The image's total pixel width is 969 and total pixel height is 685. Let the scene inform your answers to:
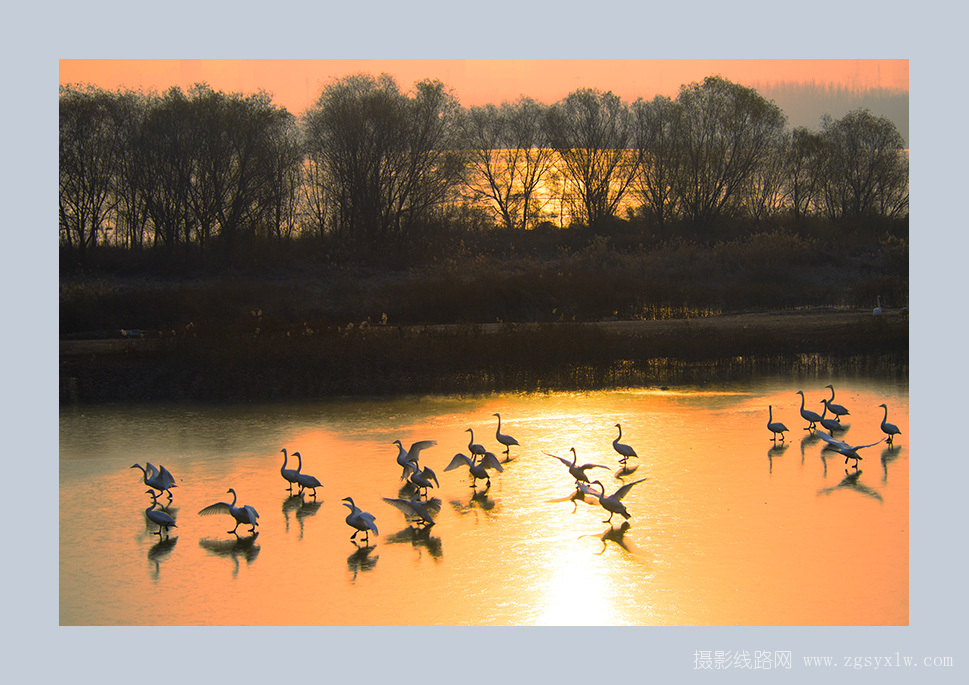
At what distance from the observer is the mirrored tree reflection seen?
29.2 feet

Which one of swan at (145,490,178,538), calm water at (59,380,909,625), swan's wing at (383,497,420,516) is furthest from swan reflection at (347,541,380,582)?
swan at (145,490,178,538)

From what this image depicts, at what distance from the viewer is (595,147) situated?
4359 cm

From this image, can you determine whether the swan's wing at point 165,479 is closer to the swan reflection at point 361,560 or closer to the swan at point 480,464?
the swan reflection at point 361,560

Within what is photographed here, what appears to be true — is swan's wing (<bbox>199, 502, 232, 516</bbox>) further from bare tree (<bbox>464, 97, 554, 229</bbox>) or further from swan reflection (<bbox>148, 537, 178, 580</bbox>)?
bare tree (<bbox>464, 97, 554, 229</bbox>)

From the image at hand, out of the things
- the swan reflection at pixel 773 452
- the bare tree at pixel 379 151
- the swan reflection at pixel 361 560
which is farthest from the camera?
the bare tree at pixel 379 151

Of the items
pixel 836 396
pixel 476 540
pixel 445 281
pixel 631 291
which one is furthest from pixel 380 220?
pixel 476 540

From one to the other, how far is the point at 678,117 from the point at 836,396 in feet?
93.2

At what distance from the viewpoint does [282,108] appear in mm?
35688

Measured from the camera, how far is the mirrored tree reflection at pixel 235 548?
891 cm

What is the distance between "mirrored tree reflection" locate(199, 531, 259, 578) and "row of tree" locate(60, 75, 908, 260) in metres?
24.7

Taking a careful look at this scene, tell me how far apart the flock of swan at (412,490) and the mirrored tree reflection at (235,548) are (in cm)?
20

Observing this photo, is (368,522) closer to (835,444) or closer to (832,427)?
(835,444)

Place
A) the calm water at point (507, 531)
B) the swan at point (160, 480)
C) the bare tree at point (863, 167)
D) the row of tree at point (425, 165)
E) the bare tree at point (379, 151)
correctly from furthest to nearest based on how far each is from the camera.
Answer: the bare tree at point (863, 167) < the bare tree at point (379, 151) < the row of tree at point (425, 165) < the swan at point (160, 480) < the calm water at point (507, 531)

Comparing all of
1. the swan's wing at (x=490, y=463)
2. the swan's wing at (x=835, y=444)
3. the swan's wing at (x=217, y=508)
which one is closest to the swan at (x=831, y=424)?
the swan's wing at (x=835, y=444)
